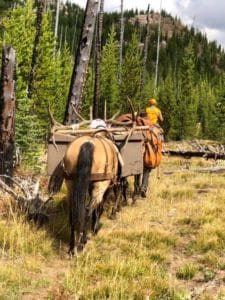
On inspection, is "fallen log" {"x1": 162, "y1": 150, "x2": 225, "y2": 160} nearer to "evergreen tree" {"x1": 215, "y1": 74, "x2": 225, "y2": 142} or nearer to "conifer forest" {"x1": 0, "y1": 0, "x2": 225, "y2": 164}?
"conifer forest" {"x1": 0, "y1": 0, "x2": 225, "y2": 164}

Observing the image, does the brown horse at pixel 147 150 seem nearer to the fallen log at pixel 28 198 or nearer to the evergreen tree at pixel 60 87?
the fallen log at pixel 28 198

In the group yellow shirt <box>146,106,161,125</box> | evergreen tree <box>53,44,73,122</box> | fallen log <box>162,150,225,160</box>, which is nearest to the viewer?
yellow shirt <box>146,106,161,125</box>

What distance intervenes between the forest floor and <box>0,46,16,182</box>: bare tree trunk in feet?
3.87

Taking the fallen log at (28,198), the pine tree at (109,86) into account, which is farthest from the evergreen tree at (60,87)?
the fallen log at (28,198)

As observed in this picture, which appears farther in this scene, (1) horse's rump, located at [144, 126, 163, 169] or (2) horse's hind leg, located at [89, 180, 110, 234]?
(1) horse's rump, located at [144, 126, 163, 169]

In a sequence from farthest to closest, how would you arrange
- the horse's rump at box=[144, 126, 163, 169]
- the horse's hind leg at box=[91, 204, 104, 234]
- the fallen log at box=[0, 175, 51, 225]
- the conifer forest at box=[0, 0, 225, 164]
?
1. the conifer forest at box=[0, 0, 225, 164]
2. the horse's rump at box=[144, 126, 163, 169]
3. the fallen log at box=[0, 175, 51, 225]
4. the horse's hind leg at box=[91, 204, 104, 234]

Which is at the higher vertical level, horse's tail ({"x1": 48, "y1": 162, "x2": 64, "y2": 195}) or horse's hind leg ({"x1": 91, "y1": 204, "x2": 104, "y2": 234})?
horse's tail ({"x1": 48, "y1": 162, "x2": 64, "y2": 195})

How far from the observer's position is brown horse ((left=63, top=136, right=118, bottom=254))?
23.6ft

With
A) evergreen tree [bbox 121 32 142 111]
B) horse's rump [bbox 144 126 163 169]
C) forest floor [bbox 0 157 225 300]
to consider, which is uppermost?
evergreen tree [bbox 121 32 142 111]

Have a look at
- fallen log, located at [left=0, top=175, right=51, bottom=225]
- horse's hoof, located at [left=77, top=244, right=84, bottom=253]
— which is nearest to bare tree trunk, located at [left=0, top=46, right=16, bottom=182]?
fallen log, located at [left=0, top=175, right=51, bottom=225]

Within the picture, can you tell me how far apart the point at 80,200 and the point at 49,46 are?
28629 millimetres

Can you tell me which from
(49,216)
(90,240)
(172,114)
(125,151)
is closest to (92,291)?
(90,240)

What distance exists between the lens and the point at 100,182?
7.64 m

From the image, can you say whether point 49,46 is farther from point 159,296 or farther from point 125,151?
point 159,296
